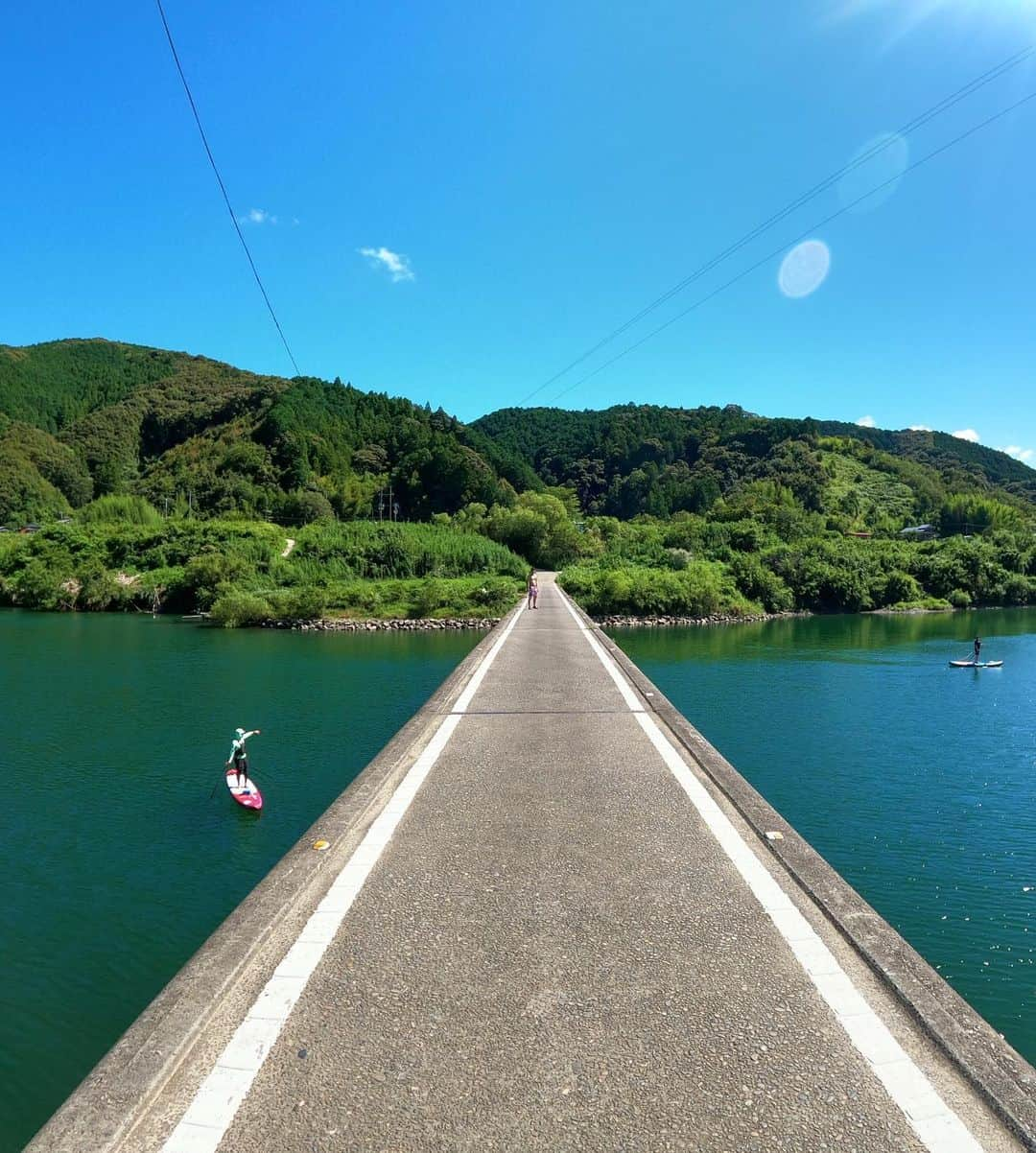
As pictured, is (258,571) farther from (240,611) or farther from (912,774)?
(912,774)

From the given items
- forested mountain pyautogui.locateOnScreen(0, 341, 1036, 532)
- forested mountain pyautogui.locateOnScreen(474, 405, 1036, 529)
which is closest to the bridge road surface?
forested mountain pyautogui.locateOnScreen(0, 341, 1036, 532)

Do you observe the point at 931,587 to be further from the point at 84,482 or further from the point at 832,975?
the point at 84,482

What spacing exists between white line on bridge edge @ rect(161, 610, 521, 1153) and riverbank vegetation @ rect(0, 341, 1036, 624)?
3639 centimetres

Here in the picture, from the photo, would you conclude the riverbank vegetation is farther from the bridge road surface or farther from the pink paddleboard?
the bridge road surface

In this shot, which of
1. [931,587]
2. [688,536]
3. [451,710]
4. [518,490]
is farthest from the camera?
[518,490]

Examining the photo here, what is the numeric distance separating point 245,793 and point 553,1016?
27.9 ft

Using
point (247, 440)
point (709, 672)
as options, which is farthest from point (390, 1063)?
point (247, 440)

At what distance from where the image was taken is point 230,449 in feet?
319

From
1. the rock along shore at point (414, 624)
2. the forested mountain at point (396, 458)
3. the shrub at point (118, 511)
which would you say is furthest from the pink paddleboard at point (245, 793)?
the forested mountain at point (396, 458)

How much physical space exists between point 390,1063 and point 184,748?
1303 centimetres

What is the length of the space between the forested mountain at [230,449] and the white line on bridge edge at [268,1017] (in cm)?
7612

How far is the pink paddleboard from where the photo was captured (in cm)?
1055

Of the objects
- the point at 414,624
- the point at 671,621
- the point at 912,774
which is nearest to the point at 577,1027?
the point at 912,774

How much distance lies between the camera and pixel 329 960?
11.8ft
